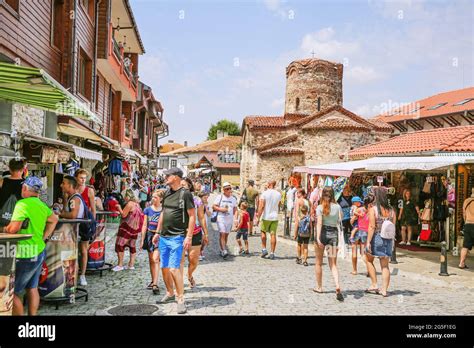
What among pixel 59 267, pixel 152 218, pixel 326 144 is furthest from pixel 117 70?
pixel 326 144

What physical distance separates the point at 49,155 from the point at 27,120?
2.17 metres

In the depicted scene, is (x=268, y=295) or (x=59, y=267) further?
(x=268, y=295)

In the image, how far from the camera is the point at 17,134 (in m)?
7.48

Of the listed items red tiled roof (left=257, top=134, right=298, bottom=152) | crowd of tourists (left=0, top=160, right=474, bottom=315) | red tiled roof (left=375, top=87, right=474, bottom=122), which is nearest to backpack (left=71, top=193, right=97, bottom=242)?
crowd of tourists (left=0, top=160, right=474, bottom=315)

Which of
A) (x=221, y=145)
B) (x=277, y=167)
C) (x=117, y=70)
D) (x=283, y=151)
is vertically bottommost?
(x=277, y=167)

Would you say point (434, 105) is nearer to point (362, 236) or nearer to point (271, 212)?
point (271, 212)

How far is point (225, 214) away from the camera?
34.5 ft

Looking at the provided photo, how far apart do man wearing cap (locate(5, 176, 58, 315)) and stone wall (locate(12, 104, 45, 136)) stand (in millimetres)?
4472

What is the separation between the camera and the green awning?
516 centimetres

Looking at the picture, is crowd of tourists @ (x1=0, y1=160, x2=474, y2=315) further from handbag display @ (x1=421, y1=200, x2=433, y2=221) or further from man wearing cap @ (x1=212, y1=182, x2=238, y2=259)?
handbag display @ (x1=421, y1=200, x2=433, y2=221)

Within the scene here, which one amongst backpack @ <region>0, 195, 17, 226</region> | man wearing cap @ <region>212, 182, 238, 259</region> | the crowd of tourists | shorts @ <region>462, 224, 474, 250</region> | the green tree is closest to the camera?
the crowd of tourists

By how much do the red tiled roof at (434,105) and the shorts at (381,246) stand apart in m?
37.8

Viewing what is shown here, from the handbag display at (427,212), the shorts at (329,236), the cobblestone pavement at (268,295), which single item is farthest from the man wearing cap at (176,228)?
the handbag display at (427,212)

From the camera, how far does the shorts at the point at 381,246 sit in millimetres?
7000
